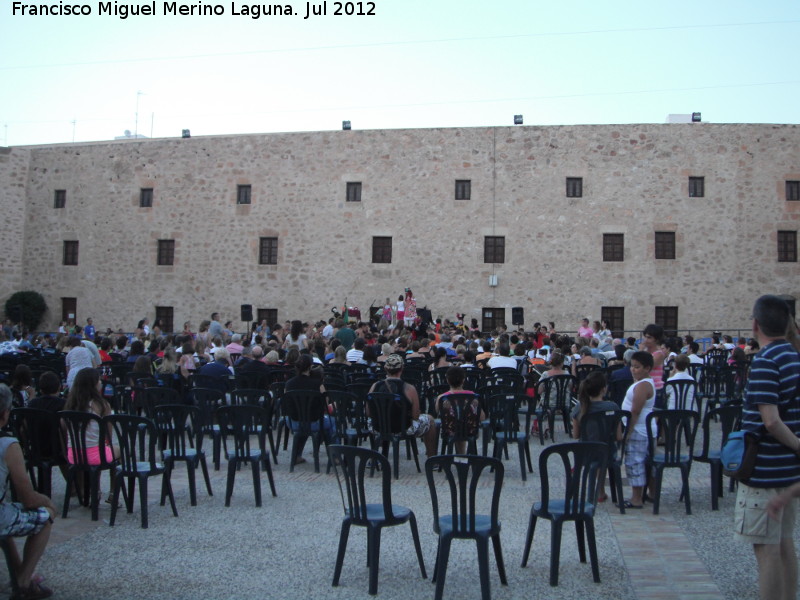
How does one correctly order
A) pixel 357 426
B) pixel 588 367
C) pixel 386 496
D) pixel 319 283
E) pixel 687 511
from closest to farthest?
pixel 386 496 < pixel 687 511 < pixel 357 426 < pixel 588 367 < pixel 319 283

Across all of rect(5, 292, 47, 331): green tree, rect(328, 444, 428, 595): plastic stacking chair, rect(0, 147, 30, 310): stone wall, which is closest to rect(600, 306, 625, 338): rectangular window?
rect(5, 292, 47, 331): green tree

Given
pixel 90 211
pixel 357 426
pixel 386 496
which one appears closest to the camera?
pixel 386 496

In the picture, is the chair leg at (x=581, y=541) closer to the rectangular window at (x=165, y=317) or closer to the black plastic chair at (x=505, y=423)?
the black plastic chair at (x=505, y=423)

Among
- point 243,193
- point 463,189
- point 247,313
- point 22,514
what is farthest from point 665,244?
point 22,514

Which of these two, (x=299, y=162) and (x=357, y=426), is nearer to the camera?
(x=357, y=426)

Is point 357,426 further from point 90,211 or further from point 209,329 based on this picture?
point 90,211

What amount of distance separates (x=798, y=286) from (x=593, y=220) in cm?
625

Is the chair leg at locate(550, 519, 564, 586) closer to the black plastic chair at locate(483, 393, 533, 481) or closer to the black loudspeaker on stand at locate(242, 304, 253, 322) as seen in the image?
the black plastic chair at locate(483, 393, 533, 481)

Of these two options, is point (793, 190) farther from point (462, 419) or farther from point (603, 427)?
point (603, 427)

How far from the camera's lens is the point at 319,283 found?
23312 mm

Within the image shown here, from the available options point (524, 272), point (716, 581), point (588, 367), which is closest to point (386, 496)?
point (716, 581)

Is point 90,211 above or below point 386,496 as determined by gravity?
above

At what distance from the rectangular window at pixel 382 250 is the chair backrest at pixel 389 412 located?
15.9m

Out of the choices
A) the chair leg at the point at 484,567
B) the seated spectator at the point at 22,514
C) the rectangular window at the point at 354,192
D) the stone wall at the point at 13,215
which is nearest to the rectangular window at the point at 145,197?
the stone wall at the point at 13,215
